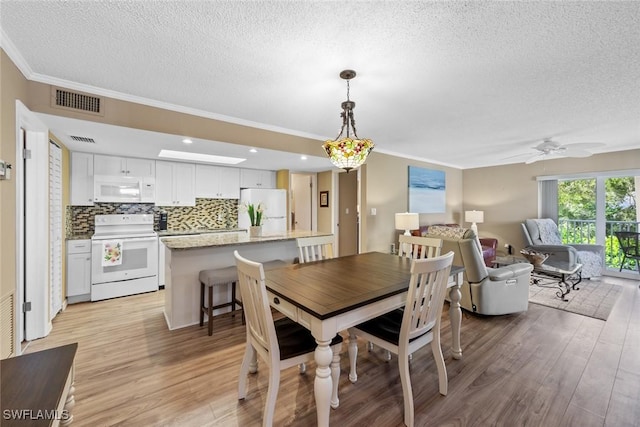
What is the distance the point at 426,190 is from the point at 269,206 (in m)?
3.40

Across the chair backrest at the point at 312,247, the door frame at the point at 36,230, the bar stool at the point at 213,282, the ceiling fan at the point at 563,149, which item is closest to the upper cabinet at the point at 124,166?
the door frame at the point at 36,230

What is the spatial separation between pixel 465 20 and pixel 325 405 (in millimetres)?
2245

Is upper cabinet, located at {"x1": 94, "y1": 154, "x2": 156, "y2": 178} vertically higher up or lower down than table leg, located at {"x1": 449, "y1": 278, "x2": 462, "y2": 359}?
higher up

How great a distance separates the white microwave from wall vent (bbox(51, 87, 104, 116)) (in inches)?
66.8

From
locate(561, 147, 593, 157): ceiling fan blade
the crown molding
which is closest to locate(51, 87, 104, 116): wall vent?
the crown molding

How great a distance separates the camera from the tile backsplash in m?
3.87

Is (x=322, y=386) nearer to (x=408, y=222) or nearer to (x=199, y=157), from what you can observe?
(x=408, y=222)

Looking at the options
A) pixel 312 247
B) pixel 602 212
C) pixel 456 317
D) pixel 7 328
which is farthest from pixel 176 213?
pixel 602 212

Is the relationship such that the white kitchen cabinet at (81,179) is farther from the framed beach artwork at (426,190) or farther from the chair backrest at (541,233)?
the chair backrest at (541,233)

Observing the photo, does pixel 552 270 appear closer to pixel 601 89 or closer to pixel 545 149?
pixel 545 149

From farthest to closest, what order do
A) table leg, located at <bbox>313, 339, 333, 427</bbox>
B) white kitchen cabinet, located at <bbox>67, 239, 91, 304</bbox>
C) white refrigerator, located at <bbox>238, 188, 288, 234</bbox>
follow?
white refrigerator, located at <bbox>238, 188, 288, 234</bbox>
white kitchen cabinet, located at <bbox>67, 239, 91, 304</bbox>
table leg, located at <bbox>313, 339, 333, 427</bbox>

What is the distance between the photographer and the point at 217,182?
15.7ft

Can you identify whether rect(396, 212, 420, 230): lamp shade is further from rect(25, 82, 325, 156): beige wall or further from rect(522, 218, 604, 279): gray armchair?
rect(522, 218, 604, 279): gray armchair

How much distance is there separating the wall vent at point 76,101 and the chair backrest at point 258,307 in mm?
2164
